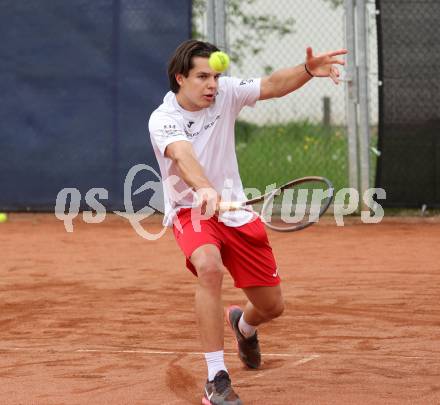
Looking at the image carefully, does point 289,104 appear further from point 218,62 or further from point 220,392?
point 220,392

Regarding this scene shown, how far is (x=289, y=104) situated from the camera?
13.0m

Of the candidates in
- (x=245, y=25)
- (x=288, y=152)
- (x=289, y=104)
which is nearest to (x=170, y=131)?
(x=245, y=25)

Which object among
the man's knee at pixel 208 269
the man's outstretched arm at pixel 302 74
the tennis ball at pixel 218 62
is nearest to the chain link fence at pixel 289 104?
the man's outstretched arm at pixel 302 74

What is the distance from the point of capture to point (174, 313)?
758 centimetres

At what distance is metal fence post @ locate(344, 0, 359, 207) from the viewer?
11844 mm

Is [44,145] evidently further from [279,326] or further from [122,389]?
[122,389]

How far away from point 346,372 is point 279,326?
1.38m

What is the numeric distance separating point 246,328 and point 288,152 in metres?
7.32

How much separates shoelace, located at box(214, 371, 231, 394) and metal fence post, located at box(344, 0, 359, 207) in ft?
23.0

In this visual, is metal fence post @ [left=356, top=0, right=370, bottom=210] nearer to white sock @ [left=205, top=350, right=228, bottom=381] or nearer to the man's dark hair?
the man's dark hair

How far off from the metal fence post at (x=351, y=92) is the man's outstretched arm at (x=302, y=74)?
19.6 ft

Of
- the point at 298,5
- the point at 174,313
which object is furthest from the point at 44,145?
the point at 174,313

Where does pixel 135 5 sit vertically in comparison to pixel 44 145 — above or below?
above

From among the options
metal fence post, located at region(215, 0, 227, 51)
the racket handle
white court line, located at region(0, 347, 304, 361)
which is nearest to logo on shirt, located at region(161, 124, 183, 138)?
the racket handle
